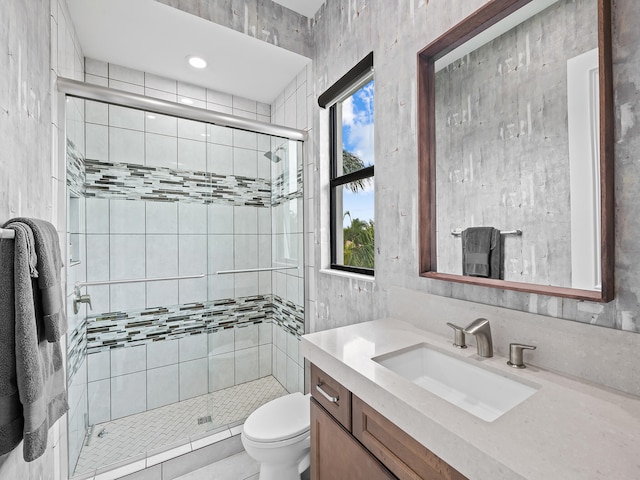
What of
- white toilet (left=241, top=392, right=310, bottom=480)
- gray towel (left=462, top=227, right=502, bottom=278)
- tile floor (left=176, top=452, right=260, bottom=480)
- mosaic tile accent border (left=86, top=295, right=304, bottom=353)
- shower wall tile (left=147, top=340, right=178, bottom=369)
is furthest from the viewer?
shower wall tile (left=147, top=340, right=178, bottom=369)

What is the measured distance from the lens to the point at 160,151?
6.42 feet

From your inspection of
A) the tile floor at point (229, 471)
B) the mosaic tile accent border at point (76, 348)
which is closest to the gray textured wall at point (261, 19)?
the mosaic tile accent border at point (76, 348)

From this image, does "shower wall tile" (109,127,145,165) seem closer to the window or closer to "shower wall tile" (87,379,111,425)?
the window

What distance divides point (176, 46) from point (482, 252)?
2176mm

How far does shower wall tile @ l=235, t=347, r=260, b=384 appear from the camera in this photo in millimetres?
2070

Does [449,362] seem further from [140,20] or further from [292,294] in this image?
[140,20]

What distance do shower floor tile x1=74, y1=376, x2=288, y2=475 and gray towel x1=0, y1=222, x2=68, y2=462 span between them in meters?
0.97

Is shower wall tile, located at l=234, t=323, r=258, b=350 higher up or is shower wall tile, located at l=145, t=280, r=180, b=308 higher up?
shower wall tile, located at l=145, t=280, r=180, b=308

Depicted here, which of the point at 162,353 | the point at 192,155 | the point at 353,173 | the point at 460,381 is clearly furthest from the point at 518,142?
the point at 162,353

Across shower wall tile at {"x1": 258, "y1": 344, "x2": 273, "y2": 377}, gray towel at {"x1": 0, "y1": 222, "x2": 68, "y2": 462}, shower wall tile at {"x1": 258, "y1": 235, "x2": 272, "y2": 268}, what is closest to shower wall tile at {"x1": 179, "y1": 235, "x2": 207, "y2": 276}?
shower wall tile at {"x1": 258, "y1": 235, "x2": 272, "y2": 268}

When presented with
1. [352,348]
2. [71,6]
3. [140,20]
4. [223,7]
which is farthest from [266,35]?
[352,348]

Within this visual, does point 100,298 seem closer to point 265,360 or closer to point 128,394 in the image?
point 128,394

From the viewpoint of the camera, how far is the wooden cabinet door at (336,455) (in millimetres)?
825

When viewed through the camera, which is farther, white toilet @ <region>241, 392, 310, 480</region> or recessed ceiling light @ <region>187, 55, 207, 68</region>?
recessed ceiling light @ <region>187, 55, 207, 68</region>
